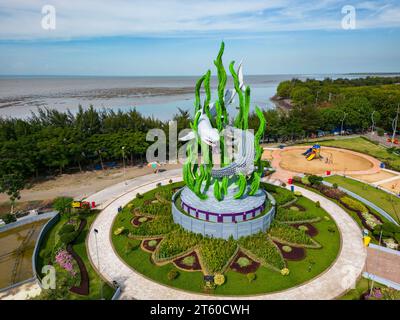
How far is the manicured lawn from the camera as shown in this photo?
112 ft

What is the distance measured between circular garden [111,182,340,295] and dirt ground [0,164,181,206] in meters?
11.4

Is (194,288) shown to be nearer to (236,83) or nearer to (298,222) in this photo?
(298,222)

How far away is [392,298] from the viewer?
66.6ft

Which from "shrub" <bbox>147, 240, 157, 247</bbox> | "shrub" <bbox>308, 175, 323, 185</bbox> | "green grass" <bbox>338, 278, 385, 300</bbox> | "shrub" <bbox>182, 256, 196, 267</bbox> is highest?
"shrub" <bbox>308, 175, 323, 185</bbox>

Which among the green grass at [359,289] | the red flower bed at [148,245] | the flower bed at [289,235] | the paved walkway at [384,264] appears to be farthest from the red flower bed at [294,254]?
the red flower bed at [148,245]

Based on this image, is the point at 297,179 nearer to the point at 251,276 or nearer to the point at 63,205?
the point at 251,276

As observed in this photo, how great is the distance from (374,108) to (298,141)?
25.9 meters

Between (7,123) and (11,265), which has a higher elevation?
(7,123)

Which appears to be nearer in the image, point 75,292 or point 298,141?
point 75,292

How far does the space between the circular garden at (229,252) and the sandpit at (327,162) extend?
18.1m

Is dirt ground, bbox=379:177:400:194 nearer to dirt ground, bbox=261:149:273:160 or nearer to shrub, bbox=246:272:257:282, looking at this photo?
dirt ground, bbox=261:149:273:160

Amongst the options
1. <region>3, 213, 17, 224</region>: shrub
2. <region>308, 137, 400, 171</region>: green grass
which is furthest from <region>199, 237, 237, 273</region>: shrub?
<region>308, 137, 400, 171</region>: green grass
